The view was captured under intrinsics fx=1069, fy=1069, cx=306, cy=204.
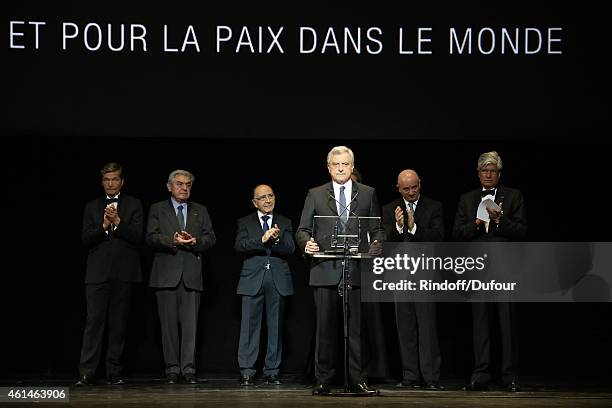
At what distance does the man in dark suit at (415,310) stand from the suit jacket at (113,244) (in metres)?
1.94

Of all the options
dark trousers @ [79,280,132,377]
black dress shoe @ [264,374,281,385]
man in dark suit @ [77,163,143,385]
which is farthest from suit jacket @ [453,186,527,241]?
dark trousers @ [79,280,132,377]

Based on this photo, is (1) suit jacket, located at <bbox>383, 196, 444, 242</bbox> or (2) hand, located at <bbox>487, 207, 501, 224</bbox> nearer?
(2) hand, located at <bbox>487, 207, 501, 224</bbox>

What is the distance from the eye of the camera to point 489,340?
778cm

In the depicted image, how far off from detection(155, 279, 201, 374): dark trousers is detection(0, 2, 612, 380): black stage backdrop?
905 millimetres

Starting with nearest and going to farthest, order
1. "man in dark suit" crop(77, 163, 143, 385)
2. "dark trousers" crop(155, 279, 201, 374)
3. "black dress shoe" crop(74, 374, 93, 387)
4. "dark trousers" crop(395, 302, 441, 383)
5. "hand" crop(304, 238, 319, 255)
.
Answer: "hand" crop(304, 238, 319, 255) → "dark trousers" crop(395, 302, 441, 383) → "black dress shoe" crop(74, 374, 93, 387) → "man in dark suit" crop(77, 163, 143, 385) → "dark trousers" crop(155, 279, 201, 374)

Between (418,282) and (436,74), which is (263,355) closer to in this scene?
(418,282)

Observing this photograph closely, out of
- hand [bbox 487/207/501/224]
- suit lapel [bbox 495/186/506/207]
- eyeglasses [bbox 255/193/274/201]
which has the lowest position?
hand [bbox 487/207/501/224]

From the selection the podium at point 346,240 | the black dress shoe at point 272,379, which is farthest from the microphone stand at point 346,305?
the black dress shoe at point 272,379

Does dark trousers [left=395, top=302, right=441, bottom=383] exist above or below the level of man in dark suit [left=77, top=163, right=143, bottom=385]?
below

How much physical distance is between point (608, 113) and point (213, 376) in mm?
3891

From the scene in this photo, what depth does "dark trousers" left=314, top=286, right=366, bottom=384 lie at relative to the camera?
7066 mm

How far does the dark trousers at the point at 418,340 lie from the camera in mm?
7898

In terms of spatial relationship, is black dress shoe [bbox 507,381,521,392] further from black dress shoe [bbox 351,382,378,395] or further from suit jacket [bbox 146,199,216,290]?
suit jacket [bbox 146,199,216,290]

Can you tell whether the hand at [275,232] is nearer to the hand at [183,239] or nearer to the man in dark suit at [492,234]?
the hand at [183,239]
